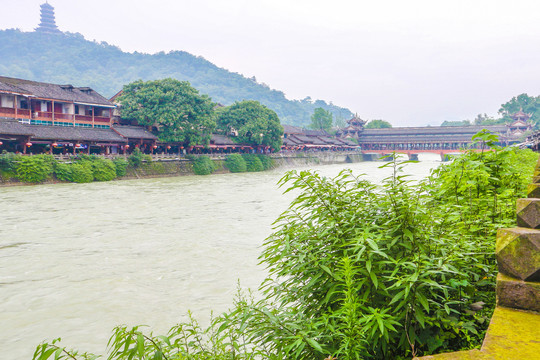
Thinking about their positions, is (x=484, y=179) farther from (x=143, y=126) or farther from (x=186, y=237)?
(x=143, y=126)

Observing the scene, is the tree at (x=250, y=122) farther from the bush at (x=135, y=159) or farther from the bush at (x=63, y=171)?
the bush at (x=63, y=171)

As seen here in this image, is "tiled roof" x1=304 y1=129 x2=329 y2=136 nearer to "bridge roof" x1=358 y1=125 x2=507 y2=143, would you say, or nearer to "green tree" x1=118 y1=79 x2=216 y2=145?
"bridge roof" x1=358 y1=125 x2=507 y2=143

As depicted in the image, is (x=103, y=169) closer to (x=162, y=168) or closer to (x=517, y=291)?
(x=162, y=168)

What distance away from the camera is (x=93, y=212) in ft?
54.1

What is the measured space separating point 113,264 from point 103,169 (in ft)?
73.1

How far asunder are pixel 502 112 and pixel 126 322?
103521 millimetres

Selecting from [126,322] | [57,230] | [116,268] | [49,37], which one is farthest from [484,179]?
[49,37]

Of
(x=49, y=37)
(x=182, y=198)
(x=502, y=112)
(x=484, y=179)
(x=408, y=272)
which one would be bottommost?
(x=182, y=198)

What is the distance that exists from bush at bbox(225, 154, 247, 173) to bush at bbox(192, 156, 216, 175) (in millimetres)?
3149

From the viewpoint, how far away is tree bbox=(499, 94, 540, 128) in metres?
79.1

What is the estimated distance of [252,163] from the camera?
4556 centimetres

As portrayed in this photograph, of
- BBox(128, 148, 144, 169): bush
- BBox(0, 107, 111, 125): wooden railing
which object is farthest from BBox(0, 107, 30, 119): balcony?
BBox(128, 148, 144, 169): bush

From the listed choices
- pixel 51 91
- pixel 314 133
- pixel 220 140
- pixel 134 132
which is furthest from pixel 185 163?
pixel 314 133

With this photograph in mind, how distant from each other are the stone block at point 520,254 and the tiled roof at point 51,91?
35.1 m
